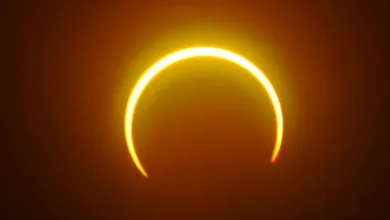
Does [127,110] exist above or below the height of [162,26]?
below

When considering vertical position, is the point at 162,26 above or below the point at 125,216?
above

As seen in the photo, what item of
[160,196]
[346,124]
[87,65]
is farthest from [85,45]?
[346,124]

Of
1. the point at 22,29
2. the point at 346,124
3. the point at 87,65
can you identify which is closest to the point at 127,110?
the point at 87,65

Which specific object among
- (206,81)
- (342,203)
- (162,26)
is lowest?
(342,203)

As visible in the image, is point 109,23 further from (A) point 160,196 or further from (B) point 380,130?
(B) point 380,130

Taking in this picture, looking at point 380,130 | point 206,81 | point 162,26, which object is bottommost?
point 380,130

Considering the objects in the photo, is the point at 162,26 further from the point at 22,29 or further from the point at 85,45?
the point at 22,29
